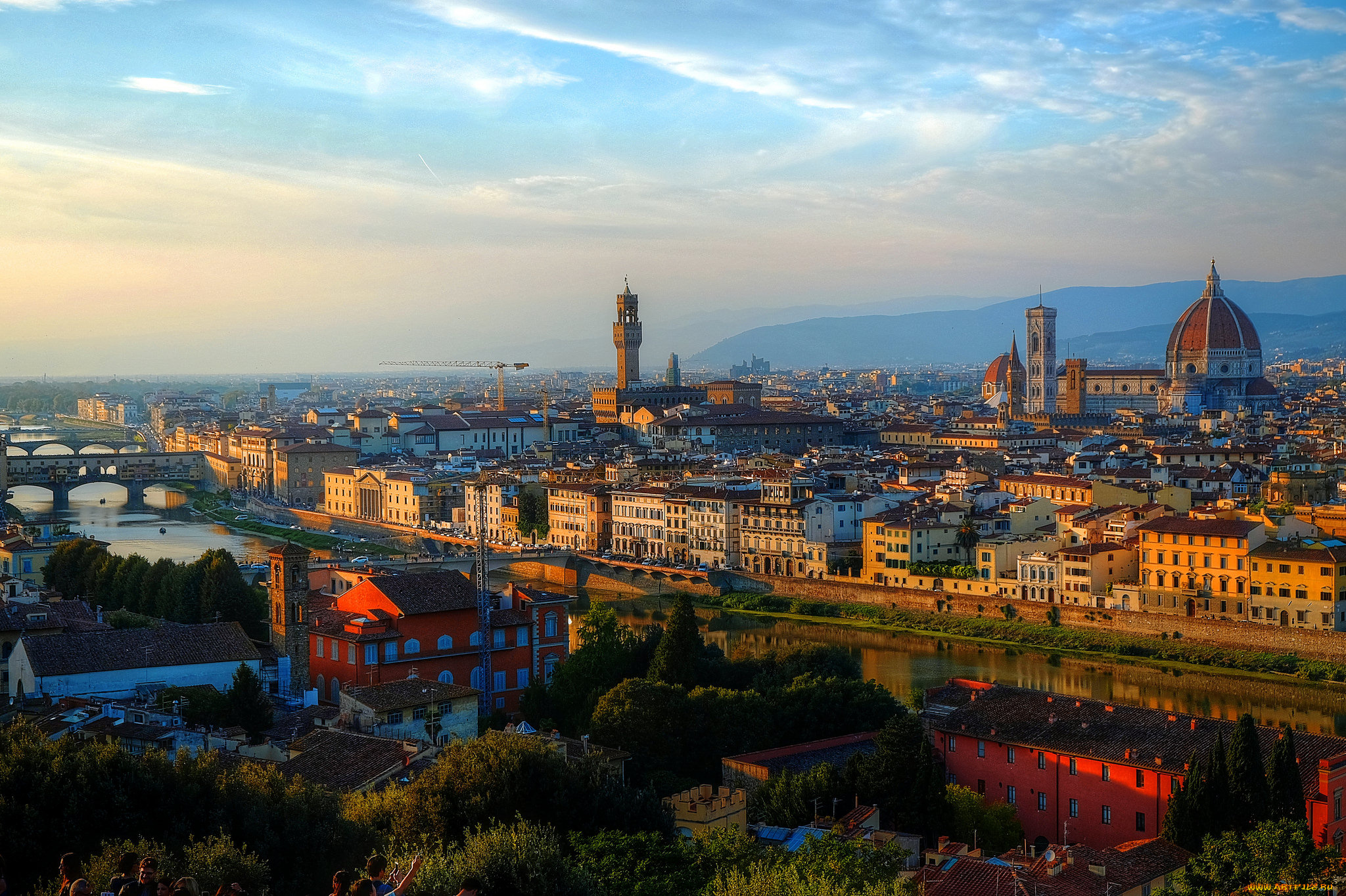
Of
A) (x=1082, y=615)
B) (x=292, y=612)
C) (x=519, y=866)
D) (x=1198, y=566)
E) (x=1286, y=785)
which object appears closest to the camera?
(x=519, y=866)

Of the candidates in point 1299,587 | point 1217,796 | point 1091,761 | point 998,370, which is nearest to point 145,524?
point 1299,587

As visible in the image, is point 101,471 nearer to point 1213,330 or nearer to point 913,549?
point 913,549

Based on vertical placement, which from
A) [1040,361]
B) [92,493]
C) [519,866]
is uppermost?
[1040,361]

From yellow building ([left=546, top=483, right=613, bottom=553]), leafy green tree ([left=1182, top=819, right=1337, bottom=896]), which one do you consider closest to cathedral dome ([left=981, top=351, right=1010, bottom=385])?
yellow building ([left=546, top=483, right=613, bottom=553])

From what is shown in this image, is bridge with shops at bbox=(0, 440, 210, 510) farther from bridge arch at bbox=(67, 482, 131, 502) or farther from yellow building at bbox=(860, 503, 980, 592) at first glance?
yellow building at bbox=(860, 503, 980, 592)

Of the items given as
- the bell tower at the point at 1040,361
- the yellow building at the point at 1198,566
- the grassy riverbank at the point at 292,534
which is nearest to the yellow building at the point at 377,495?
the grassy riverbank at the point at 292,534

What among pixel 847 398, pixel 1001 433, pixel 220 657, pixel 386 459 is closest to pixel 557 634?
pixel 220 657

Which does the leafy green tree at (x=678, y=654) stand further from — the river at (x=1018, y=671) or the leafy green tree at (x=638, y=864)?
the leafy green tree at (x=638, y=864)
